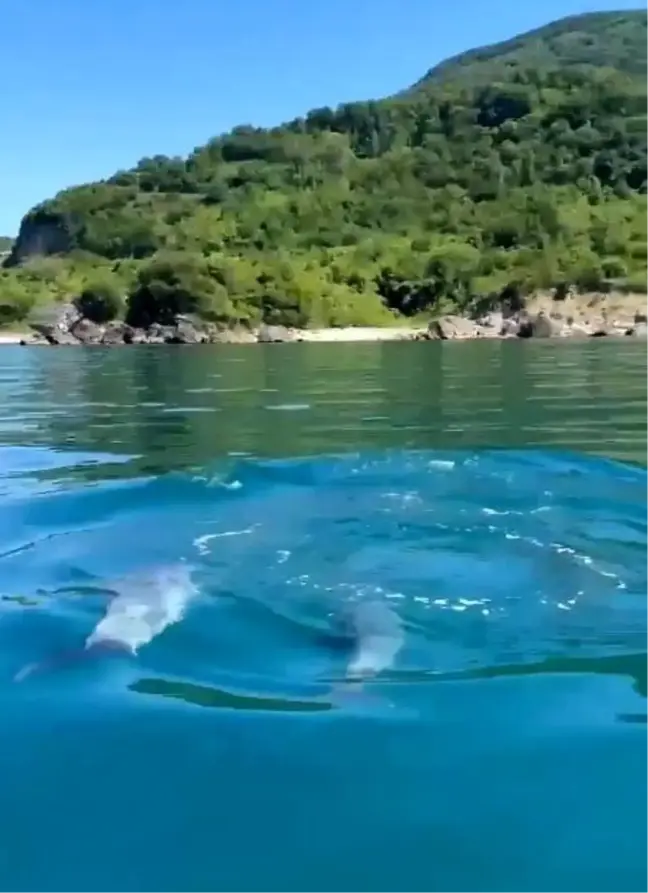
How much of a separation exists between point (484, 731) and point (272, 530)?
4745 millimetres

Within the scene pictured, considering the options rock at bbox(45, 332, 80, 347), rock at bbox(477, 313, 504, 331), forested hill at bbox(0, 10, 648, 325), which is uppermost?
forested hill at bbox(0, 10, 648, 325)

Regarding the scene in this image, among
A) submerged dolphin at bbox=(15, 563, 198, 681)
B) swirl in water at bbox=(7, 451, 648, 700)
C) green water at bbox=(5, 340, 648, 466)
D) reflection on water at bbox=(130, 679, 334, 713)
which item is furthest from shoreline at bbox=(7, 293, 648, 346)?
reflection on water at bbox=(130, 679, 334, 713)

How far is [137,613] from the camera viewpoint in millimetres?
6266

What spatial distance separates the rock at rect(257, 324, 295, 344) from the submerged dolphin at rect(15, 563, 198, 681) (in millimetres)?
73386

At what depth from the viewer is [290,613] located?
661 centimetres

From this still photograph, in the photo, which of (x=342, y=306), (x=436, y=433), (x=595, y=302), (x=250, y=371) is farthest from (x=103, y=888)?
(x=342, y=306)

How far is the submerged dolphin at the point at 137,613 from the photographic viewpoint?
5711 mm

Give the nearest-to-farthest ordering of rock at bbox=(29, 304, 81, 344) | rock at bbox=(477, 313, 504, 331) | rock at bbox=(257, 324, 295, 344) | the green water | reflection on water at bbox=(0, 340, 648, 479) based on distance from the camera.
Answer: reflection on water at bbox=(0, 340, 648, 479) → the green water → rock at bbox=(477, 313, 504, 331) → rock at bbox=(257, 324, 295, 344) → rock at bbox=(29, 304, 81, 344)

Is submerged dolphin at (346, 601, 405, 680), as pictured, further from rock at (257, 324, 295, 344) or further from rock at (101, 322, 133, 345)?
rock at (101, 322, 133, 345)

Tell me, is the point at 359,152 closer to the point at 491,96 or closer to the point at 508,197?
the point at 491,96

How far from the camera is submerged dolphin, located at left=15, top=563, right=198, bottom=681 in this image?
225 inches

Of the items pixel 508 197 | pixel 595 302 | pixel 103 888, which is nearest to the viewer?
pixel 103 888

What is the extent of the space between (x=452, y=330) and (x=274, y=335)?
13815mm

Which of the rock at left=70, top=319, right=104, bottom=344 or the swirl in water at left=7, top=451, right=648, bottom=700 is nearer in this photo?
the swirl in water at left=7, top=451, right=648, bottom=700
